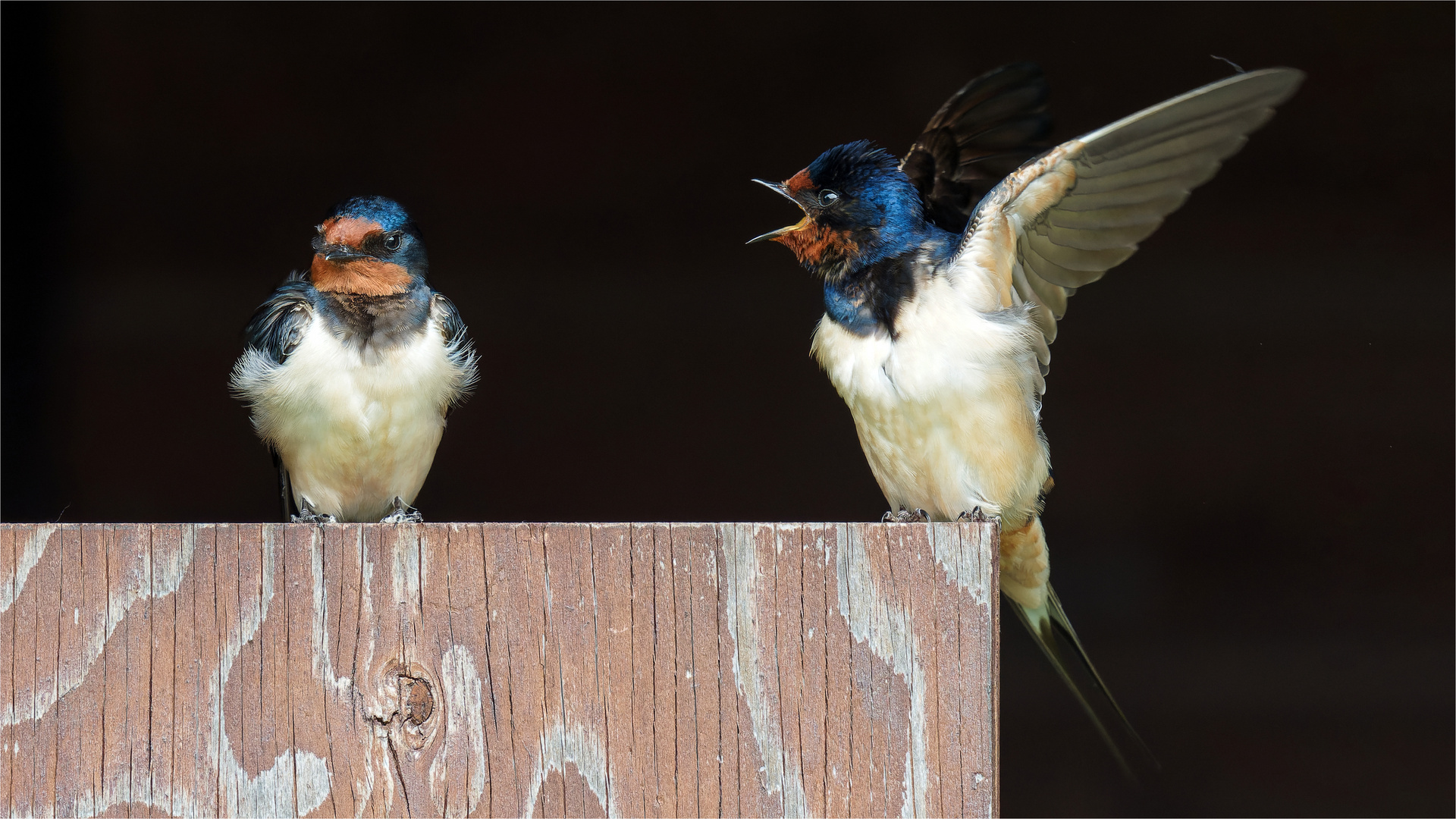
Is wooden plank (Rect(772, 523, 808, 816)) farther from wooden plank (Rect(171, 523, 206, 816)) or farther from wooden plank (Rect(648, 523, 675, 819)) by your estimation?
wooden plank (Rect(171, 523, 206, 816))

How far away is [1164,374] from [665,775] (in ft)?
9.81

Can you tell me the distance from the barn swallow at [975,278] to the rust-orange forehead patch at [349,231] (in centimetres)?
65

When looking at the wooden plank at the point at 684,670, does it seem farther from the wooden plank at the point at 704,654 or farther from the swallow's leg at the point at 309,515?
the swallow's leg at the point at 309,515

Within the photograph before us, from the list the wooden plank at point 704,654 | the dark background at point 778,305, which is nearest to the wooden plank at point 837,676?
the wooden plank at point 704,654

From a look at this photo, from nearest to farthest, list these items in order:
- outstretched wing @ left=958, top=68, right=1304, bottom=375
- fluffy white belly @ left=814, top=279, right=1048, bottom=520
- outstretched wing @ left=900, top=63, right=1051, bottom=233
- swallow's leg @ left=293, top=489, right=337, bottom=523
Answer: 1. outstretched wing @ left=958, top=68, right=1304, bottom=375
2. fluffy white belly @ left=814, top=279, right=1048, bottom=520
3. swallow's leg @ left=293, top=489, right=337, bottom=523
4. outstretched wing @ left=900, top=63, right=1051, bottom=233

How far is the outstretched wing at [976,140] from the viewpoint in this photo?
2.36m

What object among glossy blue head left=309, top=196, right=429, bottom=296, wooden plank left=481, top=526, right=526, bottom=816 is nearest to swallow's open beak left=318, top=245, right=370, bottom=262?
glossy blue head left=309, top=196, right=429, bottom=296

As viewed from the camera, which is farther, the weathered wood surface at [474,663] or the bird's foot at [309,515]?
the bird's foot at [309,515]

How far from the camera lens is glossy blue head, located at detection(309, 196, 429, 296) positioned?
200cm

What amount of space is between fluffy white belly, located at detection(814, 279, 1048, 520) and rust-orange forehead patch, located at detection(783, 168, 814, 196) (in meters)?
0.20

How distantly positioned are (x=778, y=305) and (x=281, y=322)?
6.95 ft

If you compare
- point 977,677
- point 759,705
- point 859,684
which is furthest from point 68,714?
point 977,677

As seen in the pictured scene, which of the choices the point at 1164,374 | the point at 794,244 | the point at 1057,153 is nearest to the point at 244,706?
the point at 794,244

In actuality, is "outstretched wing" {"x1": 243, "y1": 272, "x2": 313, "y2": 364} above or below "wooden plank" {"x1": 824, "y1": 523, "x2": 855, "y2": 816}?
above
